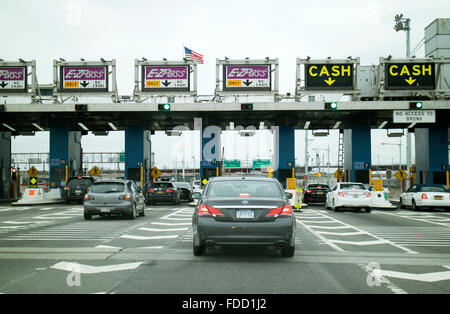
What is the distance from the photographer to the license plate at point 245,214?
27.6 feet

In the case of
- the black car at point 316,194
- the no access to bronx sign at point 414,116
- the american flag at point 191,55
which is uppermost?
the american flag at point 191,55

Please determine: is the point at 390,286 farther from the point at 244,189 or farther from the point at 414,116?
the point at 414,116

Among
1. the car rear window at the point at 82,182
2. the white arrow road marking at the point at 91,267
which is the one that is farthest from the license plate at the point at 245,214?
the car rear window at the point at 82,182

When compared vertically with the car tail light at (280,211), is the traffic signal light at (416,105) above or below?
above

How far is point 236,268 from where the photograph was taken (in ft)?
25.8

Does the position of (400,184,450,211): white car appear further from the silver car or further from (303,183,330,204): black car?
the silver car

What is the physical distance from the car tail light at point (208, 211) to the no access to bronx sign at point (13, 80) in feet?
85.1

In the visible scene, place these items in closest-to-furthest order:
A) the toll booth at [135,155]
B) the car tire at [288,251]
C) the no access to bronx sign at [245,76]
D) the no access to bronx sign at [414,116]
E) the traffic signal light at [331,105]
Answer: the car tire at [288,251] < the no access to bronx sign at [414,116] < the traffic signal light at [331,105] < the no access to bronx sign at [245,76] < the toll booth at [135,155]

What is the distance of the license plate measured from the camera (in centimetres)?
841

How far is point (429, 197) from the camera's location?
959 inches

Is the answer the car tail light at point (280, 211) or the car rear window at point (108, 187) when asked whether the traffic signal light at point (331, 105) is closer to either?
the car rear window at point (108, 187)

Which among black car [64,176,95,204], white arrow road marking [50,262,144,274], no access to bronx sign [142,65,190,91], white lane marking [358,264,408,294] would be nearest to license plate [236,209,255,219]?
white arrow road marking [50,262,144,274]

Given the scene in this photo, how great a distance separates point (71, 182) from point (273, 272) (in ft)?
79.3

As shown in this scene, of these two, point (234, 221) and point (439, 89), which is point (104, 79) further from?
point (234, 221)
